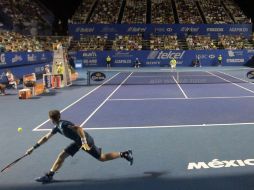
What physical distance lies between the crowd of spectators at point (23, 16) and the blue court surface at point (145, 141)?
2434 centimetres

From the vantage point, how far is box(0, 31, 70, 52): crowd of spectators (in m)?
33.1

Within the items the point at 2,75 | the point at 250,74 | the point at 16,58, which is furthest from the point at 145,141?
the point at 16,58

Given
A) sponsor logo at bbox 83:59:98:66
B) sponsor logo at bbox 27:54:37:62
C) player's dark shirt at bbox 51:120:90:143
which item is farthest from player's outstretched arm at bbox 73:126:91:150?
sponsor logo at bbox 83:59:98:66

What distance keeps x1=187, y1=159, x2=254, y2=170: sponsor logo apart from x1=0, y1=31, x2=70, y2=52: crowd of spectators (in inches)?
911

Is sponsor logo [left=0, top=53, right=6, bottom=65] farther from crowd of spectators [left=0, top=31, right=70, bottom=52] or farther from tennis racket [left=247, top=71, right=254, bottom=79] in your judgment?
tennis racket [left=247, top=71, right=254, bottom=79]

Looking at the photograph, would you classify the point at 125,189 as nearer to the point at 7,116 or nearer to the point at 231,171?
the point at 231,171

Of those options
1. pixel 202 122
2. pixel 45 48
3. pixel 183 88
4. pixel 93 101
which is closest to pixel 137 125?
pixel 202 122

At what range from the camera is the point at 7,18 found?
41.4m

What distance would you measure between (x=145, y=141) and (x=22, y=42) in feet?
97.6

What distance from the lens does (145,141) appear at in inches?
432

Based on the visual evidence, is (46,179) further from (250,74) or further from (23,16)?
(23,16)

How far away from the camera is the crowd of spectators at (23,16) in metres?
42.7

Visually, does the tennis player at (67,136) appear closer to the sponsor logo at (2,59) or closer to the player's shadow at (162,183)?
the player's shadow at (162,183)

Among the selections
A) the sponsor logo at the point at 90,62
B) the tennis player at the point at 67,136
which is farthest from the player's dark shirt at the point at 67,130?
the sponsor logo at the point at 90,62
